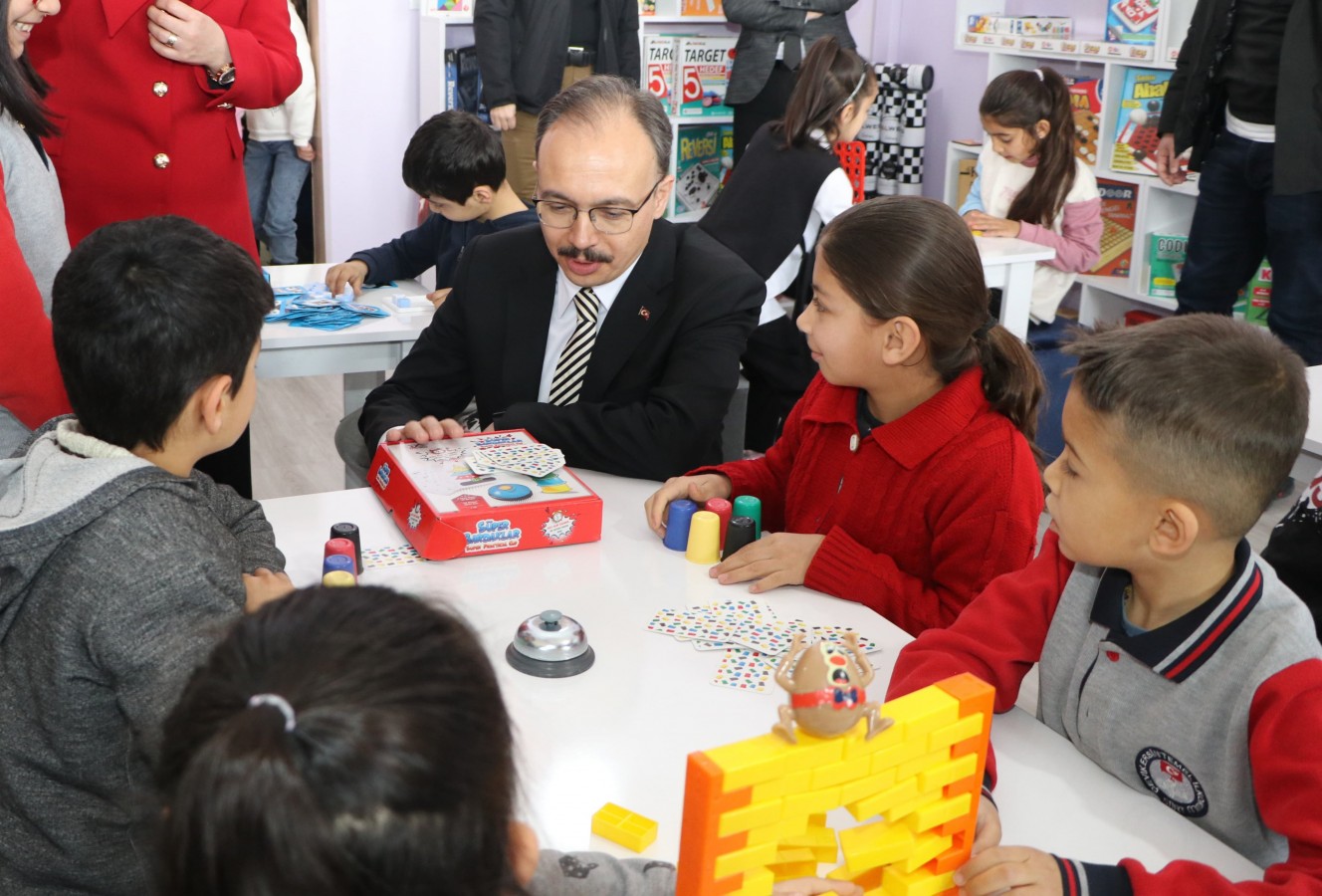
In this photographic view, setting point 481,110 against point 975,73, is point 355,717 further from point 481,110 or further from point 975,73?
point 975,73

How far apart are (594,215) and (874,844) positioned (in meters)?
1.35

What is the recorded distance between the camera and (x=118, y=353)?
49.9 inches

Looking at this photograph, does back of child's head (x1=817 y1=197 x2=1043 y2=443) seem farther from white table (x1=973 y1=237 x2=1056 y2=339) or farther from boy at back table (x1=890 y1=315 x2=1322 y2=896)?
white table (x1=973 y1=237 x2=1056 y2=339)

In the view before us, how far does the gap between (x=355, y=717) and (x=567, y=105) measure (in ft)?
5.24

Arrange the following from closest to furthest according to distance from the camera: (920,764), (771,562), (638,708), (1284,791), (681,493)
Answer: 1. (920,764)
2. (1284,791)
3. (638,708)
4. (771,562)
5. (681,493)

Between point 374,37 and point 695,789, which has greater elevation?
point 374,37

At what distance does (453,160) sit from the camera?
3.24 meters

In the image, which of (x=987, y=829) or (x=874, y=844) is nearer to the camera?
(x=874, y=844)

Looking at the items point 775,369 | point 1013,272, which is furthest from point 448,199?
point 1013,272

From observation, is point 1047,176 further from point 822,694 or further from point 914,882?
point 822,694

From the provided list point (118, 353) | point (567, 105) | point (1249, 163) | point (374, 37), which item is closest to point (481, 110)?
point (374, 37)

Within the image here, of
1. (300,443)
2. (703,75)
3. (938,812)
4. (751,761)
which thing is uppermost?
(703,75)

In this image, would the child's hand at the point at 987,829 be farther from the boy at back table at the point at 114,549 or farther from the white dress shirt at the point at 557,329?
the white dress shirt at the point at 557,329

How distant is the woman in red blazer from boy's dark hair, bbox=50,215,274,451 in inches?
50.7
